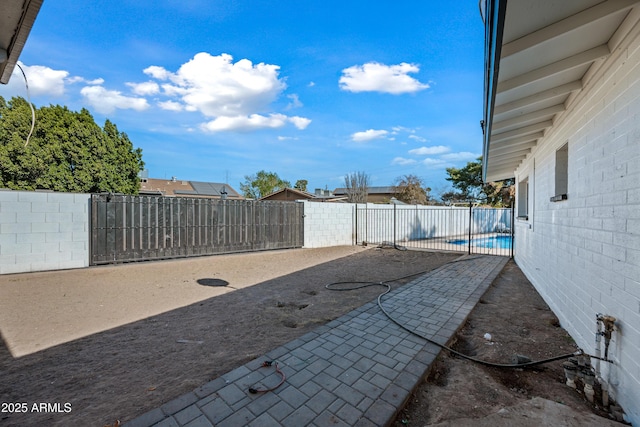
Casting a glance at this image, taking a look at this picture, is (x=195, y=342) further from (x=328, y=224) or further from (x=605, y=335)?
(x=328, y=224)

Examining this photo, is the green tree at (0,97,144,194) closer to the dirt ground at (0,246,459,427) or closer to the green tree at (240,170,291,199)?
the dirt ground at (0,246,459,427)

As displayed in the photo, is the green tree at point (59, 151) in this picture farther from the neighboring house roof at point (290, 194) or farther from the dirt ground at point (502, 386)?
the dirt ground at point (502, 386)

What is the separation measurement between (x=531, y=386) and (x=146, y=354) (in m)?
3.54

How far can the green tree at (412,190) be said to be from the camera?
85.4 ft

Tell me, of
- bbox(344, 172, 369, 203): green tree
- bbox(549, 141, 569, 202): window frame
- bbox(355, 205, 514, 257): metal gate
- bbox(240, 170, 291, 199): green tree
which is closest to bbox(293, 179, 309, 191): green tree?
bbox(240, 170, 291, 199): green tree

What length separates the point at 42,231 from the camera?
5918mm

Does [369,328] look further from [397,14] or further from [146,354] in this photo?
[397,14]

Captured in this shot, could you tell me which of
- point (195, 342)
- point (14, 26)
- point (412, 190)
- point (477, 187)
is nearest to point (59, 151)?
point (14, 26)

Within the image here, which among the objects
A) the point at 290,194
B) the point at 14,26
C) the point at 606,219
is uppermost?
the point at 290,194

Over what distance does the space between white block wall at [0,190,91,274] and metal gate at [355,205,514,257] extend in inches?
383

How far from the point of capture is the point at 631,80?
5.97ft

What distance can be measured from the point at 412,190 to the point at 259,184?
1026 inches

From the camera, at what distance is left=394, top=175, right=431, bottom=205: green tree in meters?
26.0

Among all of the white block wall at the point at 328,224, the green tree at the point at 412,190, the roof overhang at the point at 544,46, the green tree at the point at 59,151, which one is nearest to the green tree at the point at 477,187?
the green tree at the point at 412,190
